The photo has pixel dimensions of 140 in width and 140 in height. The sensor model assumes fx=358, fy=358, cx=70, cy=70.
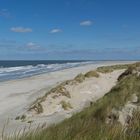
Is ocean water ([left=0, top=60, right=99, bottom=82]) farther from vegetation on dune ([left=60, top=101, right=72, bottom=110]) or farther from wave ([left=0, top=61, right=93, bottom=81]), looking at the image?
vegetation on dune ([left=60, top=101, right=72, bottom=110])

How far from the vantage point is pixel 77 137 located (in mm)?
3953

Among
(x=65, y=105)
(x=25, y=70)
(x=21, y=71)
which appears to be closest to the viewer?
(x=65, y=105)

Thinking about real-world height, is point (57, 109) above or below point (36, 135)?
below

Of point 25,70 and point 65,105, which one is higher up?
point 65,105

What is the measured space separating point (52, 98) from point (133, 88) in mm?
7810

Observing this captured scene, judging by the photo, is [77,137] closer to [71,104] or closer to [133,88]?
[133,88]

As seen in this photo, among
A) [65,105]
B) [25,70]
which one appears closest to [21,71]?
[25,70]

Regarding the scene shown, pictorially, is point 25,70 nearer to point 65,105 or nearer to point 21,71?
point 21,71

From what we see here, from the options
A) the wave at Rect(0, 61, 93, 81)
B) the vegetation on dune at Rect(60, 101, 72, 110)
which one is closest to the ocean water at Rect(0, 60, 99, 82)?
the wave at Rect(0, 61, 93, 81)

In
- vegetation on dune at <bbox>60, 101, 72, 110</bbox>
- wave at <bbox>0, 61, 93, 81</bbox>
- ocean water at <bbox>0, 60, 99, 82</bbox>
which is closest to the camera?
vegetation on dune at <bbox>60, 101, 72, 110</bbox>

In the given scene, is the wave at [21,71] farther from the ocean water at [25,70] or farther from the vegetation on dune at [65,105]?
the vegetation on dune at [65,105]

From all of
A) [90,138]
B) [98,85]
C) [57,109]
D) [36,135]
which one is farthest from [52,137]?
[98,85]

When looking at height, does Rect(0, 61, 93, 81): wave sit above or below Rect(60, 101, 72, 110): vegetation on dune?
below

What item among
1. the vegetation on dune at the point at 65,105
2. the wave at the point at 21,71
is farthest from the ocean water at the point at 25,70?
the vegetation on dune at the point at 65,105
